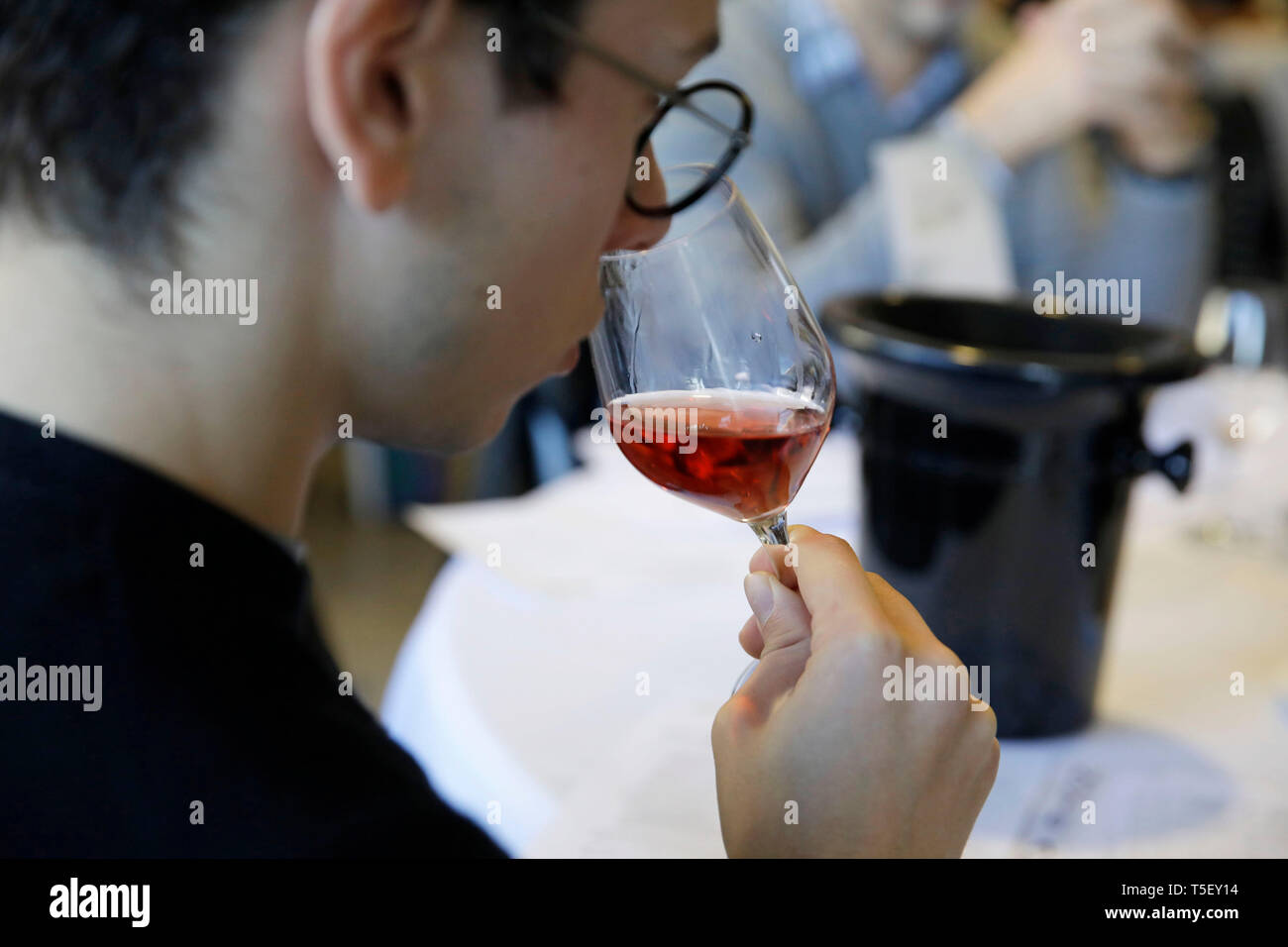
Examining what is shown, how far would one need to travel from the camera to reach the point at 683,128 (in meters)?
0.60

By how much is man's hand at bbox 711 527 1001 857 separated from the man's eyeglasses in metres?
0.21

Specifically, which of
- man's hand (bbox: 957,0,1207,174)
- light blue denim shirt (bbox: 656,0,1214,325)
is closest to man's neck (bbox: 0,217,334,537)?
light blue denim shirt (bbox: 656,0,1214,325)

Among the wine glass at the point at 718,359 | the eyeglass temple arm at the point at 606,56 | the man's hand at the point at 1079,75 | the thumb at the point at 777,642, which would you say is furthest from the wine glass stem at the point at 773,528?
the man's hand at the point at 1079,75

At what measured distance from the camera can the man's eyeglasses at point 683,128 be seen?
472 mm

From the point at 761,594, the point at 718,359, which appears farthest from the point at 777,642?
the point at 718,359

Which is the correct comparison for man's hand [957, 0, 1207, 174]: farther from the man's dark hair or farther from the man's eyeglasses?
the man's dark hair

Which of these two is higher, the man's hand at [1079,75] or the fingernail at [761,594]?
the man's hand at [1079,75]

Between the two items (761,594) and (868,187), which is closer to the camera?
(761,594)

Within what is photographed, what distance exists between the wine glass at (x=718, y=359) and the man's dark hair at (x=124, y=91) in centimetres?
12

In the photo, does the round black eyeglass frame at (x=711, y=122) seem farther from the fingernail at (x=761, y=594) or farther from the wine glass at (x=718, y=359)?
the fingernail at (x=761, y=594)

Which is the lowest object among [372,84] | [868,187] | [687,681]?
[687,681]

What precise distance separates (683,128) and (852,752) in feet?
1.15

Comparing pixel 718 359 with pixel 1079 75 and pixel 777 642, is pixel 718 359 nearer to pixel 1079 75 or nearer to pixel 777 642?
pixel 777 642

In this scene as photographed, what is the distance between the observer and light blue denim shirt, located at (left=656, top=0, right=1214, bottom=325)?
5.15 feet
